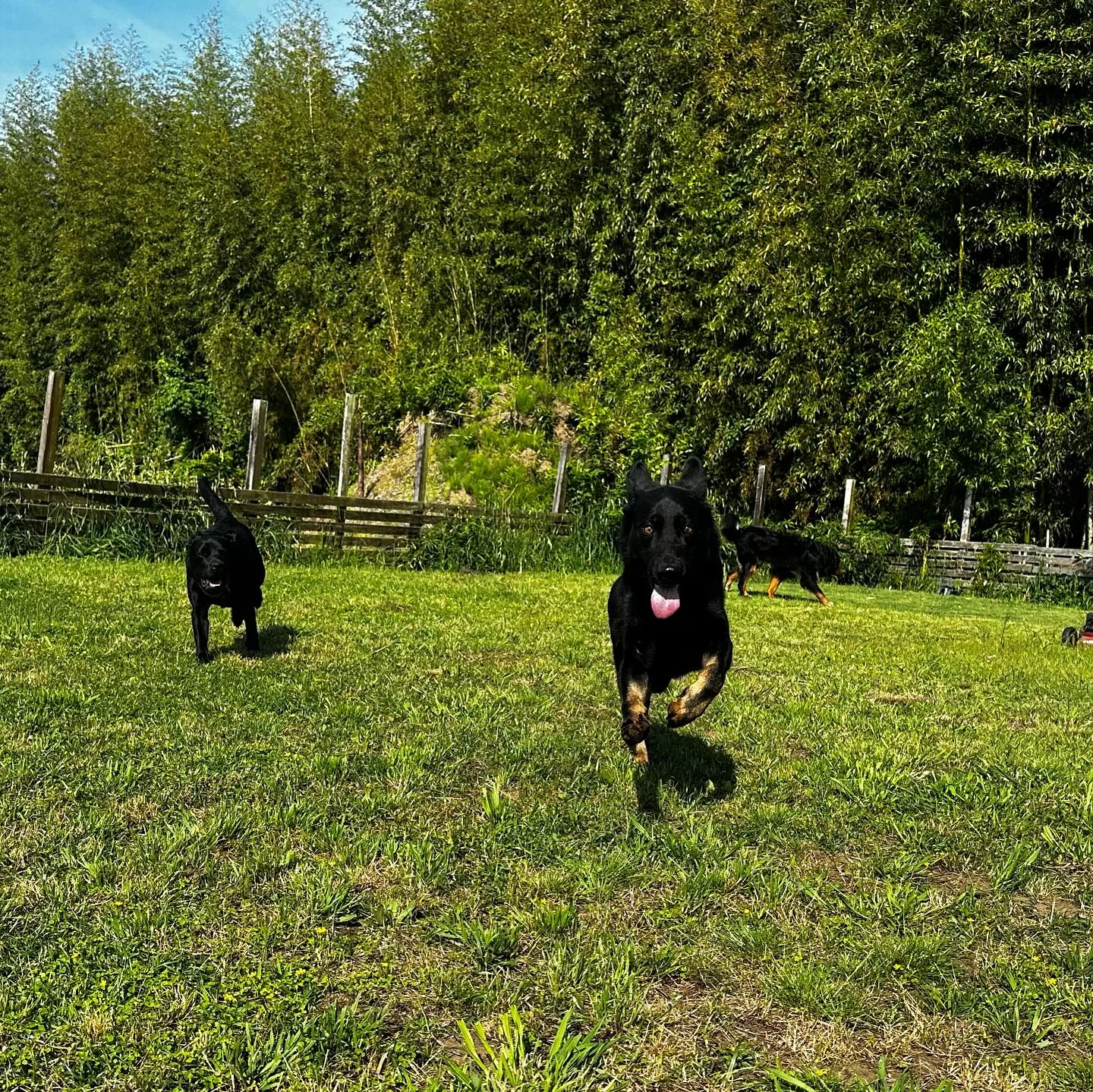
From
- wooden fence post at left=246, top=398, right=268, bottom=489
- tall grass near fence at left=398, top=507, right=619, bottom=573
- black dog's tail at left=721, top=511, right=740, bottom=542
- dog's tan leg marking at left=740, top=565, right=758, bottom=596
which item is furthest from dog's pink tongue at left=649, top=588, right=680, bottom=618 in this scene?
wooden fence post at left=246, top=398, right=268, bottom=489

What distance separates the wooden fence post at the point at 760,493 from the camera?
39.3 ft

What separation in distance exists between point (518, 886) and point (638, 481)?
4.59ft

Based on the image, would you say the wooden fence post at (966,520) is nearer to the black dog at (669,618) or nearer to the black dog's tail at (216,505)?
the black dog's tail at (216,505)

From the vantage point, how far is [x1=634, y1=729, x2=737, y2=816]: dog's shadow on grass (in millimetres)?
2510

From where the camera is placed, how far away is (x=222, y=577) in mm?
3949

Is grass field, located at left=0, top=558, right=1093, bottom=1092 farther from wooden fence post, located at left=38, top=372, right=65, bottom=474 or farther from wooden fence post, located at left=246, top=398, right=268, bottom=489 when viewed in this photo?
wooden fence post, located at left=246, top=398, right=268, bottom=489

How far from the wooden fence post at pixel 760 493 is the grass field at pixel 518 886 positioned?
27.2 ft

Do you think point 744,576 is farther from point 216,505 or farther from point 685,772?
point 685,772

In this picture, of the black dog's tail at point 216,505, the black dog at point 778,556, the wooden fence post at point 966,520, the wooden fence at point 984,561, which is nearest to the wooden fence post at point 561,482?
the black dog at point 778,556

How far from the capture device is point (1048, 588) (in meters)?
10.8

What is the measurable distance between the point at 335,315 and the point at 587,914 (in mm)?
13410

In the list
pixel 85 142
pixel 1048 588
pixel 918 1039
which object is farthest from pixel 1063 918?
pixel 85 142

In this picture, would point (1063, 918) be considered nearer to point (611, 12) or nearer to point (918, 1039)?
point (918, 1039)

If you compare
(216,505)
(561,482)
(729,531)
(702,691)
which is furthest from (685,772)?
(561,482)
